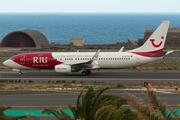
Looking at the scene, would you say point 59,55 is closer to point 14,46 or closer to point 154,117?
point 154,117

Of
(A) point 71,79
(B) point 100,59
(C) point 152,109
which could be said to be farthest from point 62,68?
(C) point 152,109

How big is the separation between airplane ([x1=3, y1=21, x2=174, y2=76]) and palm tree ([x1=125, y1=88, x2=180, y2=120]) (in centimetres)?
3563

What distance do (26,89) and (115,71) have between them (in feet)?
58.2

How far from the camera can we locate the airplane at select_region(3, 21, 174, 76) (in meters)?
48.4

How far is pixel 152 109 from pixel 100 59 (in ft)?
121

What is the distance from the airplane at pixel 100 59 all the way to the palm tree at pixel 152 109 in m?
35.6

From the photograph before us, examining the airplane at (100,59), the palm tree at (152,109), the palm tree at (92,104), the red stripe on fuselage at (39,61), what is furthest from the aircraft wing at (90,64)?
the palm tree at (152,109)

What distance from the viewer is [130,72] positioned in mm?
52281

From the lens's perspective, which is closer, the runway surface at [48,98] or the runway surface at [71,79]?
the runway surface at [48,98]

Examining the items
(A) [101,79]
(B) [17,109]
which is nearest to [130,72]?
(A) [101,79]

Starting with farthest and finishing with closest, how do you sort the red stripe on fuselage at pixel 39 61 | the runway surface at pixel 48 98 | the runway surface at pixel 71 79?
the red stripe on fuselage at pixel 39 61 < the runway surface at pixel 71 79 < the runway surface at pixel 48 98

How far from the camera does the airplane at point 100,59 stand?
4841cm

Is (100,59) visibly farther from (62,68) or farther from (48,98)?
(48,98)

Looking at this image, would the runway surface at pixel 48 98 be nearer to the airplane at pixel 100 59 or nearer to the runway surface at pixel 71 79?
the runway surface at pixel 71 79
